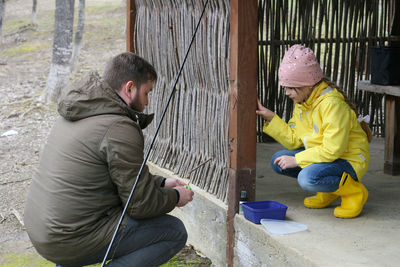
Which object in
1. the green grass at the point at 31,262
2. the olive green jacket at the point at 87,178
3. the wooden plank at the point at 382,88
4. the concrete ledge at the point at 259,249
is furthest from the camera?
the wooden plank at the point at 382,88

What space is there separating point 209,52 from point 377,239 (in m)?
1.91

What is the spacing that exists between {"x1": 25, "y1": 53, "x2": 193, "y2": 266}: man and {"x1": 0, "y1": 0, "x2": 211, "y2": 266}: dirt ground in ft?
4.91

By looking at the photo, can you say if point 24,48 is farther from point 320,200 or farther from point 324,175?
point 324,175

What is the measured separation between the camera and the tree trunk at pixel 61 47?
44.2 feet

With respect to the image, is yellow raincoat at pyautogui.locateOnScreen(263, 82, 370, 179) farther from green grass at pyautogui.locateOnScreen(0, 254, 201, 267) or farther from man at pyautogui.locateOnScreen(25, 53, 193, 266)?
green grass at pyautogui.locateOnScreen(0, 254, 201, 267)

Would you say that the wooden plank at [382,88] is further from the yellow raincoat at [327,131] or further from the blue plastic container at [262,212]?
the blue plastic container at [262,212]

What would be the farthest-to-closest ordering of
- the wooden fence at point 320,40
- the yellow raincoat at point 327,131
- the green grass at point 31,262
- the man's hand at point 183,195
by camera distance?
1. the wooden fence at point 320,40
2. the green grass at point 31,262
3. the yellow raincoat at point 327,131
4. the man's hand at point 183,195

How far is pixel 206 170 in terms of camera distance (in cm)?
500

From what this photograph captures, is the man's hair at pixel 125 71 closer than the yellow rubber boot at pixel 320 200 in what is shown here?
Yes

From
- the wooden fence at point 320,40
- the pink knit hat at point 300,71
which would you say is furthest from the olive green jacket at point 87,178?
the wooden fence at point 320,40

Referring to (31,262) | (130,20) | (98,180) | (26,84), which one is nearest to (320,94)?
(98,180)

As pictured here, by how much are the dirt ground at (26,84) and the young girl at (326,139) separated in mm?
1303

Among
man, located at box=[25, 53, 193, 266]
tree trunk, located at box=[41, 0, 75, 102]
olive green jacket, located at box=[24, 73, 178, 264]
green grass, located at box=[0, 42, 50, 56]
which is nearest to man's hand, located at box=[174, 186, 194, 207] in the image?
man, located at box=[25, 53, 193, 266]

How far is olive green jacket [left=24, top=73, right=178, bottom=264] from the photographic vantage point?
11.1 feet
